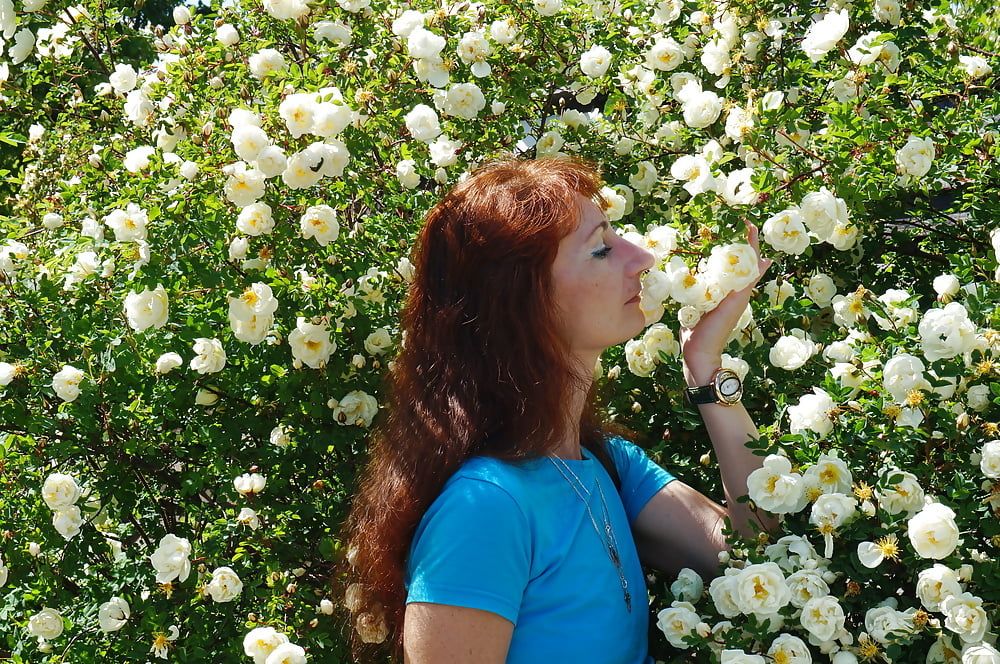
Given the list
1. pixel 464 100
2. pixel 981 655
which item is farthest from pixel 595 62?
pixel 981 655

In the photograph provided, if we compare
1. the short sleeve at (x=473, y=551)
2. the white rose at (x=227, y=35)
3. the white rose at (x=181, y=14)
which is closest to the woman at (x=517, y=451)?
the short sleeve at (x=473, y=551)

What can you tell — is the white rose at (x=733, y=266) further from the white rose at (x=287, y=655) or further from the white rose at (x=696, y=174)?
the white rose at (x=287, y=655)

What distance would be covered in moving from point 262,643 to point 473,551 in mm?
698

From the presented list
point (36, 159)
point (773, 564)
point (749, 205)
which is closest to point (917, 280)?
point (749, 205)

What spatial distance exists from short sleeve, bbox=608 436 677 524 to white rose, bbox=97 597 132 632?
108cm

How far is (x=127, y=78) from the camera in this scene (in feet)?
8.81

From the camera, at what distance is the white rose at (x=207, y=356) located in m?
2.18

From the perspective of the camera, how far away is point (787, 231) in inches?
76.7

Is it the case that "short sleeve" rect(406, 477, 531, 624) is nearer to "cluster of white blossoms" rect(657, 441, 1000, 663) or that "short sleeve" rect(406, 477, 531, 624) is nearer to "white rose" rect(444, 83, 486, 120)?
"cluster of white blossoms" rect(657, 441, 1000, 663)

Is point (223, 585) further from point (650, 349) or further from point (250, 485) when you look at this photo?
point (650, 349)

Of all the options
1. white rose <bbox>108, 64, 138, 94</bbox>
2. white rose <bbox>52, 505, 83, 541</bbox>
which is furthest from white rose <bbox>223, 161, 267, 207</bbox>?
white rose <bbox>52, 505, 83, 541</bbox>

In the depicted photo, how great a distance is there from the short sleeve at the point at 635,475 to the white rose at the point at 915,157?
2.52 feet

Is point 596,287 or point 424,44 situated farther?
point 424,44

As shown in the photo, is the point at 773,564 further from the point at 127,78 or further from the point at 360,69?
the point at 127,78
